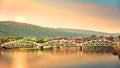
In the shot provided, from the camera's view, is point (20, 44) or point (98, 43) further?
point (98, 43)

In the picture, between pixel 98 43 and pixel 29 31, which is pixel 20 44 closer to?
pixel 29 31

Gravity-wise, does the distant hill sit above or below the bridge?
above

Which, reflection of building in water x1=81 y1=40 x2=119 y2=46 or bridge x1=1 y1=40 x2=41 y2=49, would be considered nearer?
bridge x1=1 y1=40 x2=41 y2=49

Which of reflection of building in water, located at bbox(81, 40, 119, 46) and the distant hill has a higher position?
the distant hill

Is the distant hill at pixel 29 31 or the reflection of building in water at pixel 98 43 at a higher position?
the distant hill at pixel 29 31

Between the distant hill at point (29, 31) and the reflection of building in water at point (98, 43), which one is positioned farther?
the reflection of building in water at point (98, 43)

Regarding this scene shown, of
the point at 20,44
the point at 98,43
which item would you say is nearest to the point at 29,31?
the point at 20,44

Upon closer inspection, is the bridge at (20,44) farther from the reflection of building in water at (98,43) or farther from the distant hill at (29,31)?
the reflection of building in water at (98,43)

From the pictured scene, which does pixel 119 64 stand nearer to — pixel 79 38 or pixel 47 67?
pixel 47 67

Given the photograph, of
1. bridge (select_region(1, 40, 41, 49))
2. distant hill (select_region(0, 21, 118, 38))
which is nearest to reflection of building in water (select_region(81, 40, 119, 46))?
distant hill (select_region(0, 21, 118, 38))

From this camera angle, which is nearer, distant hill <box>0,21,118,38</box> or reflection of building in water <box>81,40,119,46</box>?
distant hill <box>0,21,118,38</box>

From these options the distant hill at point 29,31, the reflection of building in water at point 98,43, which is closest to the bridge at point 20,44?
the distant hill at point 29,31

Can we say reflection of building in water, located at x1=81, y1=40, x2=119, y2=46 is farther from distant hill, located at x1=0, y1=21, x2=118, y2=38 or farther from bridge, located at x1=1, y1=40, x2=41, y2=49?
bridge, located at x1=1, y1=40, x2=41, y2=49

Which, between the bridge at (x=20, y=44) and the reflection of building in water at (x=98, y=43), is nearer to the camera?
the bridge at (x=20, y=44)
